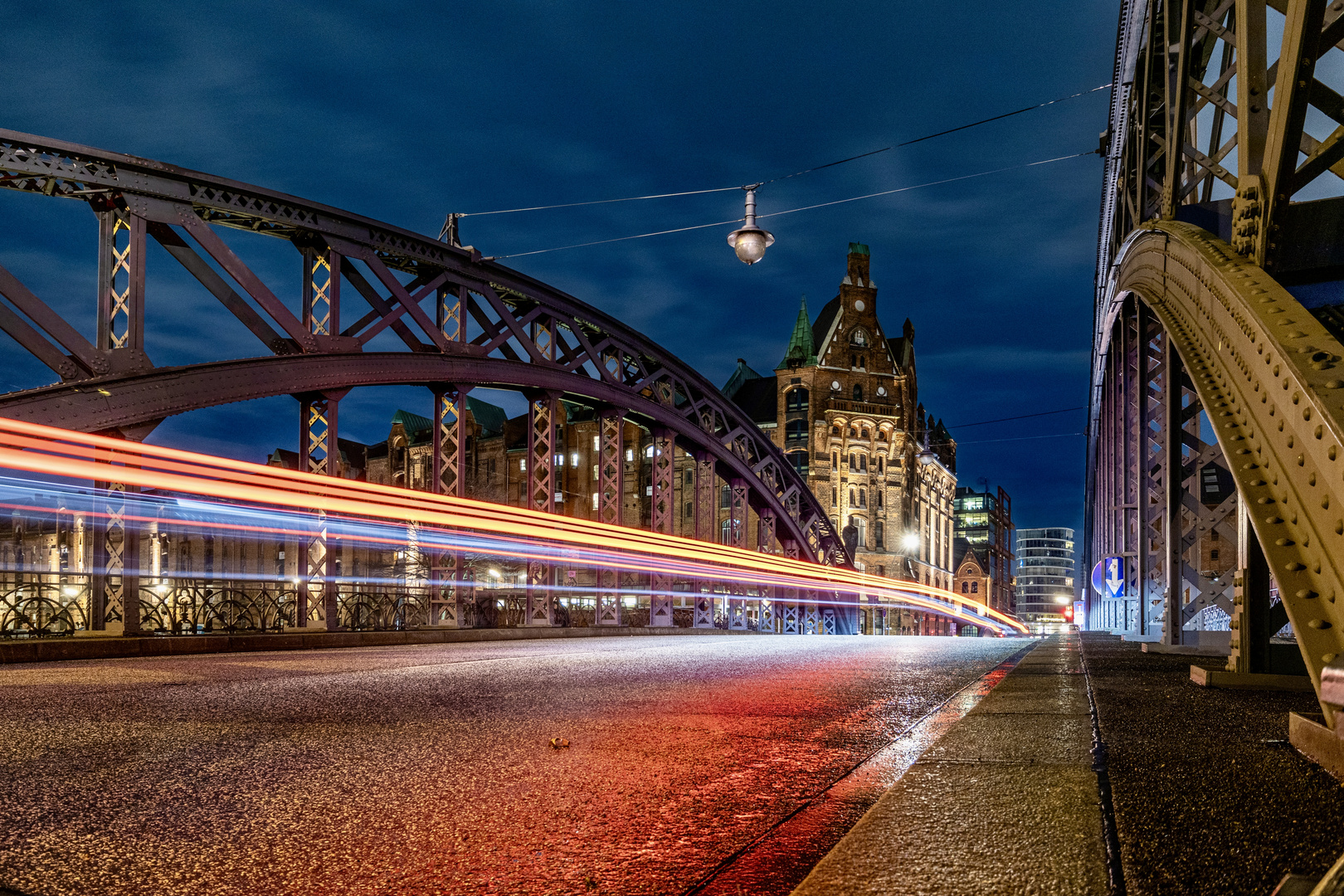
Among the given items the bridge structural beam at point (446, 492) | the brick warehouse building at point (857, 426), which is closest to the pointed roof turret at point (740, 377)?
the brick warehouse building at point (857, 426)

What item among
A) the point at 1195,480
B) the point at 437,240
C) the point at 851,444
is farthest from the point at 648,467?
the point at 1195,480

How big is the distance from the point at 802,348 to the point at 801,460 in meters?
8.61

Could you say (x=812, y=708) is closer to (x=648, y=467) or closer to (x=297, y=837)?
(x=297, y=837)

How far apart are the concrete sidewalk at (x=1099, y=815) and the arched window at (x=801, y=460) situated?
214 feet

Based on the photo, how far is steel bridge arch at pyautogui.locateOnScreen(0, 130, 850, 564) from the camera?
46.4 ft

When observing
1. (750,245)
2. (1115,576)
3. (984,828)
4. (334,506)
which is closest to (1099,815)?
(984,828)

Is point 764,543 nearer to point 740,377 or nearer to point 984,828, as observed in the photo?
point 984,828

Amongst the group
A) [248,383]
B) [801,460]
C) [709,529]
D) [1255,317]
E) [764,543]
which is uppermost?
[801,460]

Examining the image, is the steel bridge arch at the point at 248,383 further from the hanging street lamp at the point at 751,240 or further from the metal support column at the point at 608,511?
the hanging street lamp at the point at 751,240

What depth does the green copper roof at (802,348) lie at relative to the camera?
72.3 m

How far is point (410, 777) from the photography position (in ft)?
12.5

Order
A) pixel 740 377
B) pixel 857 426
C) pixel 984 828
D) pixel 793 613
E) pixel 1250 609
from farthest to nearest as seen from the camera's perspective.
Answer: pixel 740 377, pixel 857 426, pixel 793 613, pixel 1250 609, pixel 984 828

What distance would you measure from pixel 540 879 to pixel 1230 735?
2900 millimetres

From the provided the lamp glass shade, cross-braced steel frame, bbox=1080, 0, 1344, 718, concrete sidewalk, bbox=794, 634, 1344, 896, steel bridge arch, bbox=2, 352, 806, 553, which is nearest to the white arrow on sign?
cross-braced steel frame, bbox=1080, 0, 1344, 718
